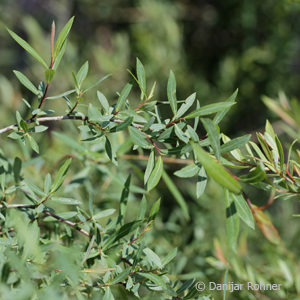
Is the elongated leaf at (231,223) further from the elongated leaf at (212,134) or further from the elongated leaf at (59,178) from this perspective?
the elongated leaf at (59,178)

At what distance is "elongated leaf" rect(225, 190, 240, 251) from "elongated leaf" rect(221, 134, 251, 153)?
0.13 ft

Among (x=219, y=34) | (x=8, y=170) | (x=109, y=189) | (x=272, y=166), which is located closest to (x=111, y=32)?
(x=219, y=34)

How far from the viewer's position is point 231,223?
0.99 feet

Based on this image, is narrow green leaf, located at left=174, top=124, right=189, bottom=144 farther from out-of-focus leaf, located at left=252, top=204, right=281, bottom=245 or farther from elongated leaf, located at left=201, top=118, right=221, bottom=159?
out-of-focus leaf, located at left=252, top=204, right=281, bottom=245

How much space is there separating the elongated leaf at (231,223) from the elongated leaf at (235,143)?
0.04 m

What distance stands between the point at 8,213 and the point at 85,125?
0.11m

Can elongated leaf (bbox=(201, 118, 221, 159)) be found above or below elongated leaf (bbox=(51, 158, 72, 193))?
above

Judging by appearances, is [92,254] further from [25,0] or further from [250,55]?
[25,0]

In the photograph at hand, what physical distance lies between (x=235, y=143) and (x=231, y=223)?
70 millimetres

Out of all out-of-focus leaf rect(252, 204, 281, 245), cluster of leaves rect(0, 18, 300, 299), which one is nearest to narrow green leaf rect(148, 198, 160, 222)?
cluster of leaves rect(0, 18, 300, 299)

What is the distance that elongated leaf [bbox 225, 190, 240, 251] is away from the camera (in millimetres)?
300

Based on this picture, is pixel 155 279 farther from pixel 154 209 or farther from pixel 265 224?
pixel 265 224

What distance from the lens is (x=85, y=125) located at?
1.10 ft

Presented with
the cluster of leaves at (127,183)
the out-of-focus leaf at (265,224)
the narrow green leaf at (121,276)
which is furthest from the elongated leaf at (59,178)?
the out-of-focus leaf at (265,224)
